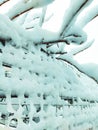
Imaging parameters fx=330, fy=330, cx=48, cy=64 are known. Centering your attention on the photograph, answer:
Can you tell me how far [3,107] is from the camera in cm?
106

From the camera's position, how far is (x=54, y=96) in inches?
57.7

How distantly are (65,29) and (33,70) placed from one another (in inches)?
8.7

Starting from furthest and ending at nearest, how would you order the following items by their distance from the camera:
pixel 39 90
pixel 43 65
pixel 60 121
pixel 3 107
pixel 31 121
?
pixel 60 121
pixel 43 65
pixel 39 90
pixel 31 121
pixel 3 107

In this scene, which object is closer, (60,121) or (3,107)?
(3,107)

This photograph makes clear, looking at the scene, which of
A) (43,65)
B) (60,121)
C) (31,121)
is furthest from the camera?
(60,121)

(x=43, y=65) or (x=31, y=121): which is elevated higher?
Result: (x=43, y=65)

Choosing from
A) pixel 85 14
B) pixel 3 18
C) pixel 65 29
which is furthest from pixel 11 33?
pixel 85 14

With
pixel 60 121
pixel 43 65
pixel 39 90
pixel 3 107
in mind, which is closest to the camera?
pixel 3 107

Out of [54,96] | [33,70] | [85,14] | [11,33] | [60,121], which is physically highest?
[85,14]

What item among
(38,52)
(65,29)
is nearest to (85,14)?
(65,29)

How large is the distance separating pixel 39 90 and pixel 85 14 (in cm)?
40

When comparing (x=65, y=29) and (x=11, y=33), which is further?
(x=65, y=29)

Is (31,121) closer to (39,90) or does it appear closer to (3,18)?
(39,90)

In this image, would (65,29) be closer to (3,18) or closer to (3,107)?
(3,18)
